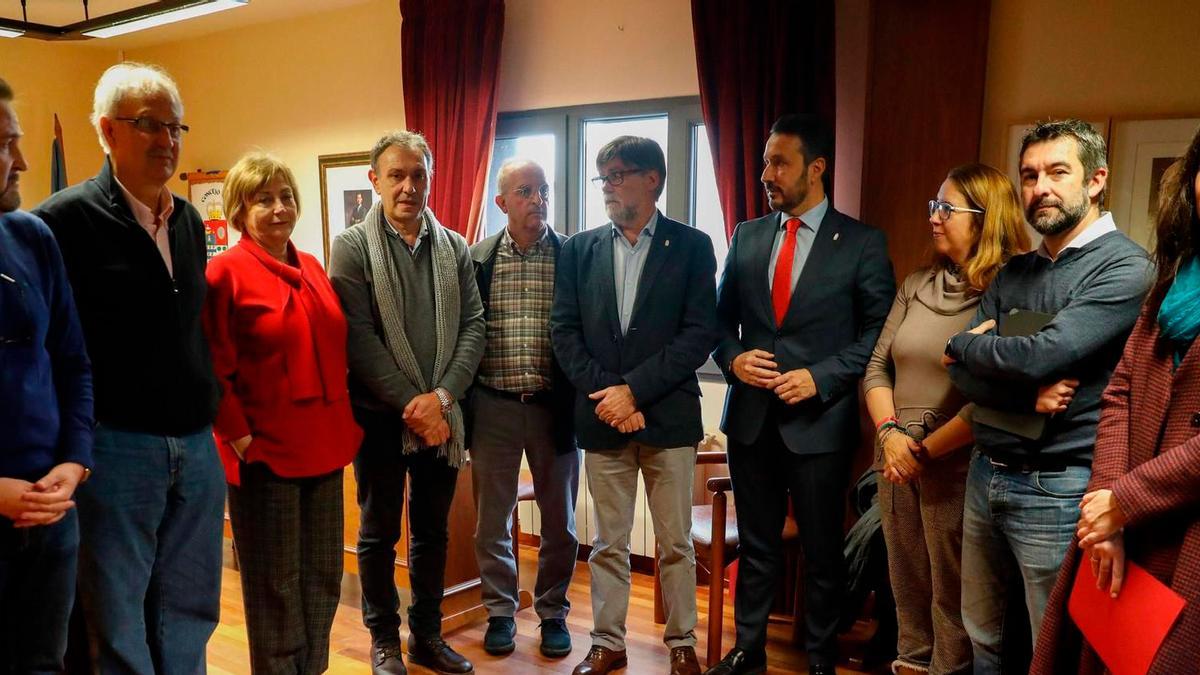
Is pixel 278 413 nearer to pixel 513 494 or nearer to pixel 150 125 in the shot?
pixel 150 125

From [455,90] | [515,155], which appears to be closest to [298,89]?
Result: [455,90]

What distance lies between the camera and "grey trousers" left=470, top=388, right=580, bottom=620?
Result: 2.76m

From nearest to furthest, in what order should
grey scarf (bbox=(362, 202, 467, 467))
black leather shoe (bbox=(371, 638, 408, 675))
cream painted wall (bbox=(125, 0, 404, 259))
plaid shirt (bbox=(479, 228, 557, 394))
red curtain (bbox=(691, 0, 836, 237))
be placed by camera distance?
grey scarf (bbox=(362, 202, 467, 467)) → black leather shoe (bbox=(371, 638, 408, 675)) → plaid shirt (bbox=(479, 228, 557, 394)) → red curtain (bbox=(691, 0, 836, 237)) → cream painted wall (bbox=(125, 0, 404, 259))

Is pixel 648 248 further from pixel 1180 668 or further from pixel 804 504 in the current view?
pixel 1180 668

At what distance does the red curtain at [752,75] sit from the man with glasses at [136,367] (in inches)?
80.1

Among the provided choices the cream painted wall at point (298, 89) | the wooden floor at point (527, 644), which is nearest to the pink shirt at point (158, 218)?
the wooden floor at point (527, 644)

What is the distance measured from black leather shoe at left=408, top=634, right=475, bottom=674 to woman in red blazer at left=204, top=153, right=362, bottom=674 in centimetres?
43

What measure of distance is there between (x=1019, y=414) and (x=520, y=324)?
151 centimetres

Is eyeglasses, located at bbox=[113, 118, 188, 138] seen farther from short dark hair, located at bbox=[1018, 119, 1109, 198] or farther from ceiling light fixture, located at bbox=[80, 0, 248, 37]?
ceiling light fixture, located at bbox=[80, 0, 248, 37]

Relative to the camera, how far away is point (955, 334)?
210 centimetres

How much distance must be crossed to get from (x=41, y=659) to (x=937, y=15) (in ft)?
10.3

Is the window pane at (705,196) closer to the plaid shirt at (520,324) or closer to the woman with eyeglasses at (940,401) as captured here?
the plaid shirt at (520,324)

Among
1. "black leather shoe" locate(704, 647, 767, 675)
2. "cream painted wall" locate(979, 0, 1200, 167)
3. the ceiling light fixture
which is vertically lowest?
"black leather shoe" locate(704, 647, 767, 675)

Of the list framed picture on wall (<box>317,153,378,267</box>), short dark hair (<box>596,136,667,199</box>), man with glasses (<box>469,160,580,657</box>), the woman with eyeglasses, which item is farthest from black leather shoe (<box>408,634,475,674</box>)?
framed picture on wall (<box>317,153,378,267</box>)
